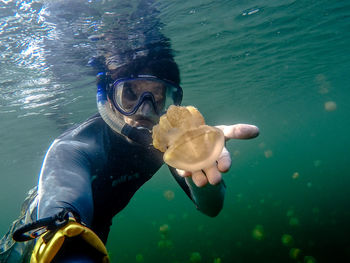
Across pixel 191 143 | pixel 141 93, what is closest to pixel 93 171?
pixel 141 93

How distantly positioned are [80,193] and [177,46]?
29.4 ft

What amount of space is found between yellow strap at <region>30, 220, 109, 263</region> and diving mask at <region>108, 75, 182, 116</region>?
8.97 feet

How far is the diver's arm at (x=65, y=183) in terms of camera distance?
1.86m

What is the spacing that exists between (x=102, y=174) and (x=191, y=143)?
2.34 meters

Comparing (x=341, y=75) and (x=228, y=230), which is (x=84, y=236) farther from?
(x=341, y=75)

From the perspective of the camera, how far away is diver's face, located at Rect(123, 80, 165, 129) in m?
4.12

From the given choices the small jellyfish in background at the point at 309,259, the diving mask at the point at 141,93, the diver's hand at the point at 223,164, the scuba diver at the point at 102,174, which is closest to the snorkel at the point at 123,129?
the scuba diver at the point at 102,174

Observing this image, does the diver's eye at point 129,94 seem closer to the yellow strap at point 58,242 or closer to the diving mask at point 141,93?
the diving mask at point 141,93

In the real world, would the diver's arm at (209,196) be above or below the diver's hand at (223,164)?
below

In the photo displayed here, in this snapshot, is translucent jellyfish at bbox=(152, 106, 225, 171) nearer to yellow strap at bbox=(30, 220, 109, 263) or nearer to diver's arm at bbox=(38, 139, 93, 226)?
yellow strap at bbox=(30, 220, 109, 263)

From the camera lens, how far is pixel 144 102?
418cm

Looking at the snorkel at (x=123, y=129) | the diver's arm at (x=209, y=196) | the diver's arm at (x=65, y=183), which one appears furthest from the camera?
the snorkel at (x=123, y=129)

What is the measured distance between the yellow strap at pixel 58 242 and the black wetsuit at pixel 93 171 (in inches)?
13.5

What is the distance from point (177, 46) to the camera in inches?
392
